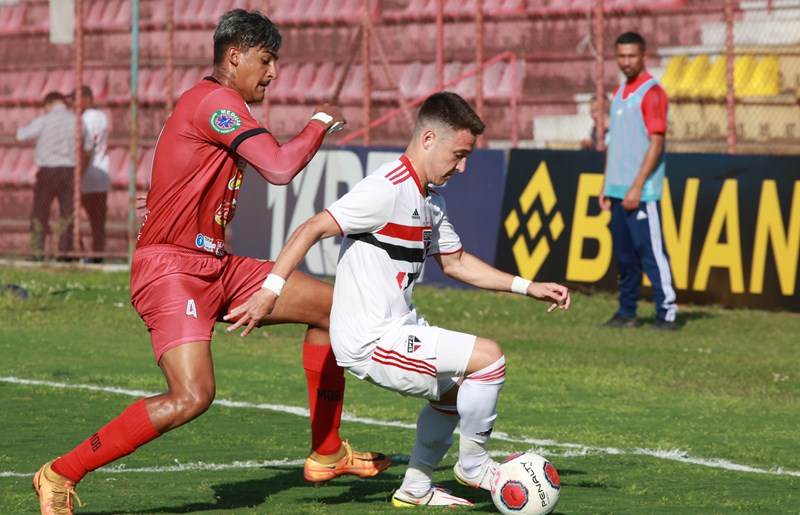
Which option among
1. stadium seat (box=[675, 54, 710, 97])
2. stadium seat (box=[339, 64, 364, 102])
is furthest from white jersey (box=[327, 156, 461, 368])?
stadium seat (box=[339, 64, 364, 102])

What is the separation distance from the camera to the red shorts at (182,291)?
6254mm

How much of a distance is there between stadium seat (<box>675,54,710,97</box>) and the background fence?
0.02m

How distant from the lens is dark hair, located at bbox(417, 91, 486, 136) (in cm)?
631

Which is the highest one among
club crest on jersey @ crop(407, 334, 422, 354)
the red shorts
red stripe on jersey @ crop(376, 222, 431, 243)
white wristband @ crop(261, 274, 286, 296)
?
red stripe on jersey @ crop(376, 222, 431, 243)

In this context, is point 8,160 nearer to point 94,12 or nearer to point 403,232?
point 94,12

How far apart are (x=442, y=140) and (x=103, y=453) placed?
187 cm

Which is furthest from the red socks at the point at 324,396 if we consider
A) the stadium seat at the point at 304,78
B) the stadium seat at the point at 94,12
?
the stadium seat at the point at 94,12

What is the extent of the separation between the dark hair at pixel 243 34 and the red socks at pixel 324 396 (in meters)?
1.40

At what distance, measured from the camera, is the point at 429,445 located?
6.42 m

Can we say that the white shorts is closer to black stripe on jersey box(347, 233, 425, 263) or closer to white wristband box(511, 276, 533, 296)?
black stripe on jersey box(347, 233, 425, 263)

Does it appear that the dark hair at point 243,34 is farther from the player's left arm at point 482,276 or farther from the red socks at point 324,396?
the red socks at point 324,396

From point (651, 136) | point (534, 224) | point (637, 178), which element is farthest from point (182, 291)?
point (534, 224)

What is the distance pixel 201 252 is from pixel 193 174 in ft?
1.11

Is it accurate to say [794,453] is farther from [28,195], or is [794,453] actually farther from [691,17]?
[28,195]
